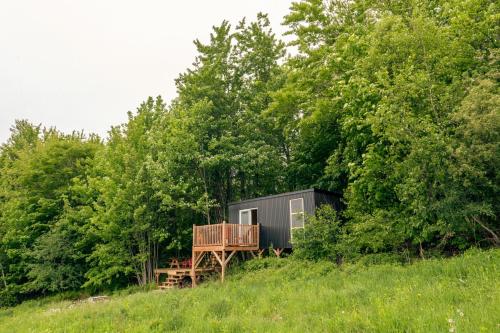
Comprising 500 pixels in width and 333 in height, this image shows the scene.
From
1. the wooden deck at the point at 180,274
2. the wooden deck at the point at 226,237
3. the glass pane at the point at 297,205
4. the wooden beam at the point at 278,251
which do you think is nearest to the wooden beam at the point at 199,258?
the wooden deck at the point at 180,274

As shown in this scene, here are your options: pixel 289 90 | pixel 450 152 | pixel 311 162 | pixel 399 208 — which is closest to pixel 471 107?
pixel 450 152

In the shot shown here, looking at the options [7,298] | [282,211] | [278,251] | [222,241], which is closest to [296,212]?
[282,211]

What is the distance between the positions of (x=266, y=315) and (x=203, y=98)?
1696 cm

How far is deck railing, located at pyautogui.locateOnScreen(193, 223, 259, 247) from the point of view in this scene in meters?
17.9

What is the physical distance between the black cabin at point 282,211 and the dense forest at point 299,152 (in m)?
1.18

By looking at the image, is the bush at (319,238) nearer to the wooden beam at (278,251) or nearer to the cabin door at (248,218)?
the wooden beam at (278,251)

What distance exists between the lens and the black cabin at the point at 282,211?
696 inches

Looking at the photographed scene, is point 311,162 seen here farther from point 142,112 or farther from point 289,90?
point 142,112

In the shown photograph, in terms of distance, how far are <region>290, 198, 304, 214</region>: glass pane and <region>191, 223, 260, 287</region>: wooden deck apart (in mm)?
2220

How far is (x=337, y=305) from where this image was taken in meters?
8.71

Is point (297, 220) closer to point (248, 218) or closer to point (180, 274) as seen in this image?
point (248, 218)

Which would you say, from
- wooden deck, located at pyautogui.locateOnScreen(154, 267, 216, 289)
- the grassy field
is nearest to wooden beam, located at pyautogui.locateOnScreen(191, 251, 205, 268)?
wooden deck, located at pyautogui.locateOnScreen(154, 267, 216, 289)

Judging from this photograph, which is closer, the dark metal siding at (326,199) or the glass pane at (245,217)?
the dark metal siding at (326,199)

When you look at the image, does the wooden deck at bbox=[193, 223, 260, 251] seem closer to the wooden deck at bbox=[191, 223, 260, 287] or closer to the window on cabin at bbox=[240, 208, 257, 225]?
the wooden deck at bbox=[191, 223, 260, 287]
